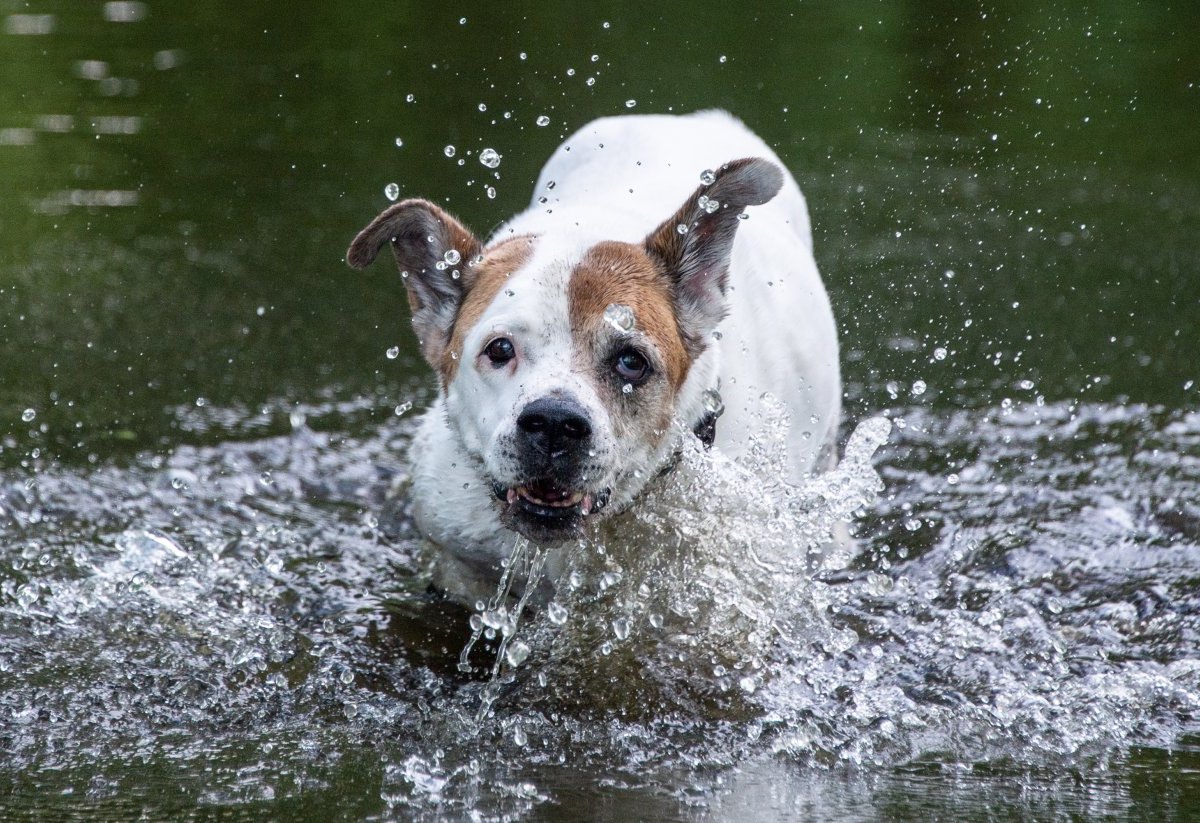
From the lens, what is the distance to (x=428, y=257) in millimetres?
4344

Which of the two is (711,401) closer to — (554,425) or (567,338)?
(567,338)

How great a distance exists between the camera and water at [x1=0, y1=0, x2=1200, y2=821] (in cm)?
370

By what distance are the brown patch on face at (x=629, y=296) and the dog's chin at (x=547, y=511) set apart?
1.40ft

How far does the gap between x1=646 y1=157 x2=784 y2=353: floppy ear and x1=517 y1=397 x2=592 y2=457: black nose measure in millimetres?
685

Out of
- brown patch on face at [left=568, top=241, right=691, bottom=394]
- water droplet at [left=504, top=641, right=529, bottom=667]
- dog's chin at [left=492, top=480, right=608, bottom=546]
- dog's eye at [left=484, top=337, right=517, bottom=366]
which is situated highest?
brown patch on face at [left=568, top=241, right=691, bottom=394]

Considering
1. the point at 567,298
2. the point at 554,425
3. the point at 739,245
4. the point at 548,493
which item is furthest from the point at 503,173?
the point at 554,425

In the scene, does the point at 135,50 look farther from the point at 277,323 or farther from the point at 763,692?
the point at 763,692

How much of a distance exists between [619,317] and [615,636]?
3.60ft

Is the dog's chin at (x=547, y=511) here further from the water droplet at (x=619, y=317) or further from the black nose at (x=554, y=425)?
the water droplet at (x=619, y=317)

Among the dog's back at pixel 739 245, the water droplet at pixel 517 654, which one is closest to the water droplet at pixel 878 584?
the dog's back at pixel 739 245

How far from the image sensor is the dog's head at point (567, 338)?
3715mm

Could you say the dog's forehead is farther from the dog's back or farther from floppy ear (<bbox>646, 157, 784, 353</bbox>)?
the dog's back

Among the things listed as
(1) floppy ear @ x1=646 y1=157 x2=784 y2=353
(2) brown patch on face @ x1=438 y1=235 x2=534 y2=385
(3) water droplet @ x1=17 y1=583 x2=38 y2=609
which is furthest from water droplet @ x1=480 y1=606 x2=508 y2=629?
(3) water droplet @ x1=17 y1=583 x2=38 y2=609

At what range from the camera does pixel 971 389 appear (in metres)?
6.98
